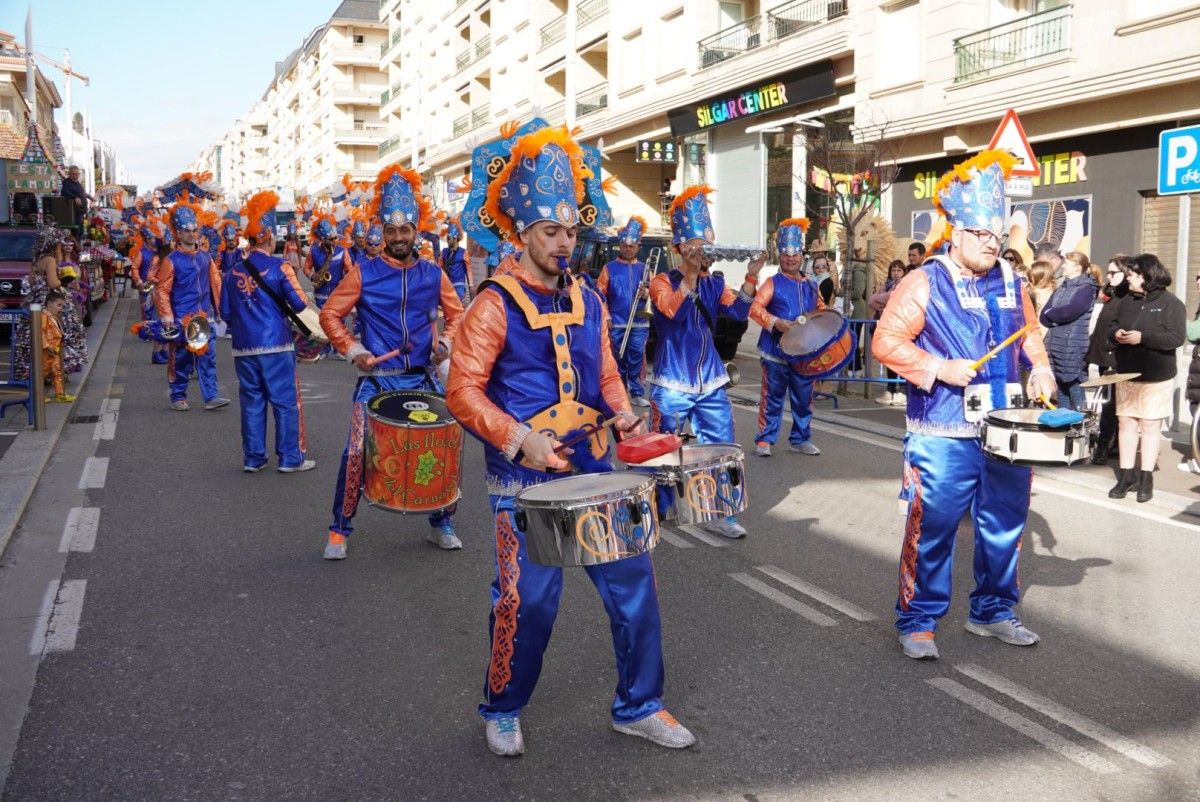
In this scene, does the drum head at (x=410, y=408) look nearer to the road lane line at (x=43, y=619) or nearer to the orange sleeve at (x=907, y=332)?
the road lane line at (x=43, y=619)

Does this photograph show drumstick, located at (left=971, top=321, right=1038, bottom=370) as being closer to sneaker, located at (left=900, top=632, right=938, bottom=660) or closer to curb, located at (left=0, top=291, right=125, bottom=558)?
sneaker, located at (left=900, top=632, right=938, bottom=660)

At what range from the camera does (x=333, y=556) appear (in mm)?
6719

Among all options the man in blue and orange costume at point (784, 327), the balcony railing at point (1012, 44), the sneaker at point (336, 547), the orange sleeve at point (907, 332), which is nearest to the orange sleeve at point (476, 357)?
the orange sleeve at point (907, 332)

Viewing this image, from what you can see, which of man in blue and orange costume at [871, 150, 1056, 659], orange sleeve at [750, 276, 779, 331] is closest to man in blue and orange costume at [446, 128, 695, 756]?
man in blue and orange costume at [871, 150, 1056, 659]

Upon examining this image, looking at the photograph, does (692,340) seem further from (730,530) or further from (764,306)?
(764,306)

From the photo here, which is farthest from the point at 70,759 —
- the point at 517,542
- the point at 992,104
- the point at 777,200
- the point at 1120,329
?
the point at 777,200

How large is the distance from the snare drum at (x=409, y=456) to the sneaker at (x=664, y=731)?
2330mm

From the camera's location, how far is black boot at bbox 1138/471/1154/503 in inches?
335

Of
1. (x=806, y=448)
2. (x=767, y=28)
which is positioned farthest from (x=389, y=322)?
(x=767, y=28)

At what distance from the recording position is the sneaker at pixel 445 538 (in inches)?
275

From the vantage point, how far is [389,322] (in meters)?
6.79

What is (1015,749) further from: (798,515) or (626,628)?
(798,515)

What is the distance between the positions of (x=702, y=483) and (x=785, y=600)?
2182 mm

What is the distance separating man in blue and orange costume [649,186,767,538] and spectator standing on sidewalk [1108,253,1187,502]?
10.1ft
